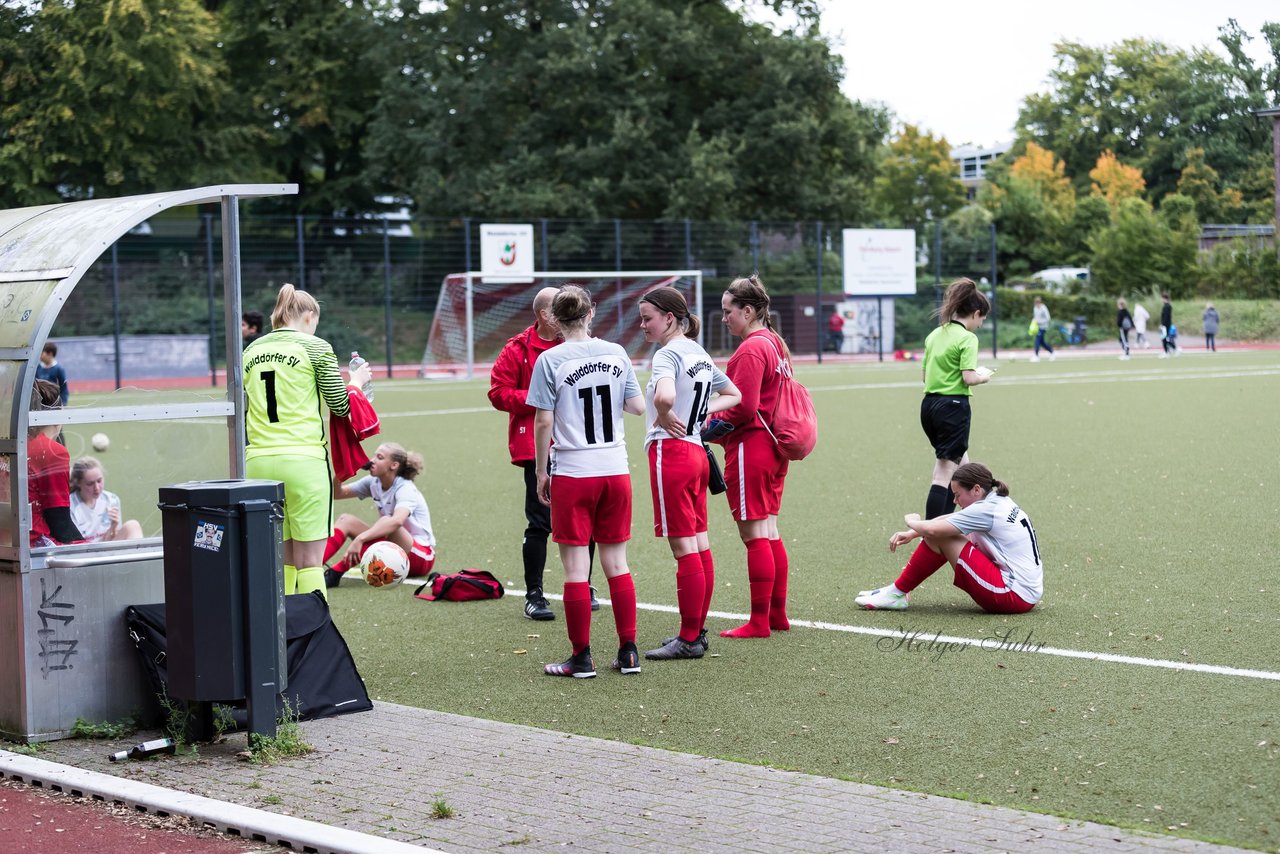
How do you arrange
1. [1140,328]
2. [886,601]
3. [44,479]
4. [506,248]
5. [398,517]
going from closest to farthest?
[44,479] → [886,601] → [398,517] → [506,248] → [1140,328]

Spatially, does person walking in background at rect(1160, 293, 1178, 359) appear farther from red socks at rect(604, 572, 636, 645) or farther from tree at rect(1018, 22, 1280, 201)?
tree at rect(1018, 22, 1280, 201)

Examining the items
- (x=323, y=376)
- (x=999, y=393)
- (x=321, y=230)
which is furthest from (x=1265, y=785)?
(x=321, y=230)

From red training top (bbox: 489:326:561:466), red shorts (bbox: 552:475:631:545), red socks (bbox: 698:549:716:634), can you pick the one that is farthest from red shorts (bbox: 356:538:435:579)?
red shorts (bbox: 552:475:631:545)

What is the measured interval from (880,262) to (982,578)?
118 ft

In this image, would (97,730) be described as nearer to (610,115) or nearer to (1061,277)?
(610,115)

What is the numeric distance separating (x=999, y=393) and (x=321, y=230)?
2088 cm

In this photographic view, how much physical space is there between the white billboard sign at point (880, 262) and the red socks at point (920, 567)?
1376 inches

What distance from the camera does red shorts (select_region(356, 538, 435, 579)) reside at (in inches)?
393

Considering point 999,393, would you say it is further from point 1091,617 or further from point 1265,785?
point 1265,785

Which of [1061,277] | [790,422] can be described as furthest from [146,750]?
[1061,277]

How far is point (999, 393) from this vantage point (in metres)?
27.5

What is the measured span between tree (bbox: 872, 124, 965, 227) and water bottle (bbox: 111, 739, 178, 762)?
69665 mm

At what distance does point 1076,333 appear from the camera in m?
53.3

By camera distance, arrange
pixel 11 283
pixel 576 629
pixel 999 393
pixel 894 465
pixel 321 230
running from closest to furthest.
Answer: pixel 11 283 → pixel 576 629 → pixel 894 465 → pixel 999 393 → pixel 321 230
